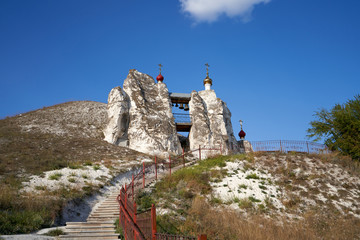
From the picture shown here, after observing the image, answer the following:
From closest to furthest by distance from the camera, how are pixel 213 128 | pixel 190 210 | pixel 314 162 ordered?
1. pixel 190 210
2. pixel 314 162
3. pixel 213 128

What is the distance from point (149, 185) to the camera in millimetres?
19344

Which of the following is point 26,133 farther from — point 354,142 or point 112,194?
point 354,142

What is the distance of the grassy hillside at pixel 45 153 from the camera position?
1311cm

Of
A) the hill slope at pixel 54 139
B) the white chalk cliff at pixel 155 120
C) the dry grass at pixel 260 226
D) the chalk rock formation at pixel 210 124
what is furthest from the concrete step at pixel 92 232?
the chalk rock formation at pixel 210 124

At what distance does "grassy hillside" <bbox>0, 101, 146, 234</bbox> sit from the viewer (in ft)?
43.0

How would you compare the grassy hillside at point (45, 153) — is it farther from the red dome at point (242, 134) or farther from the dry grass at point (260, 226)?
the red dome at point (242, 134)

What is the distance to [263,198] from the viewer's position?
18344mm

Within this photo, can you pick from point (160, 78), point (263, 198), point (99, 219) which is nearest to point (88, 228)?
point (99, 219)

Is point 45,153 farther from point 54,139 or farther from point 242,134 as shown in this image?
point 242,134

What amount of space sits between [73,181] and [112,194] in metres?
2.46

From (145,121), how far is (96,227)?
67.1 ft

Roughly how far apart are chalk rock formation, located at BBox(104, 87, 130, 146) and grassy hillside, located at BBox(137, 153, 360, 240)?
Result: 11823 mm

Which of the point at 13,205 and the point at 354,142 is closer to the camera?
the point at 13,205

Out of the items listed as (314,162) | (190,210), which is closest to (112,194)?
(190,210)
